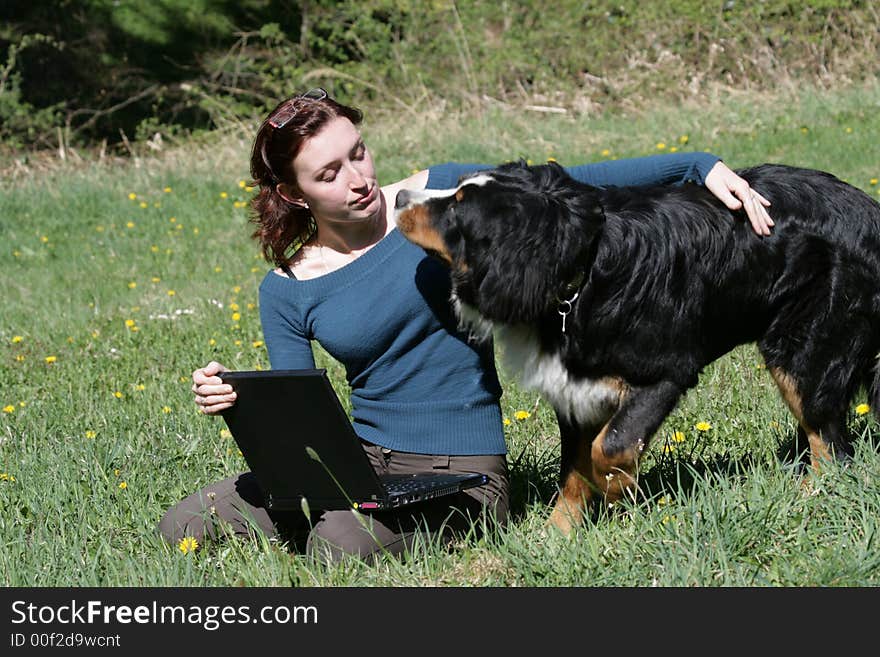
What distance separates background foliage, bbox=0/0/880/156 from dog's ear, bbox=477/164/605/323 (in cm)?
963

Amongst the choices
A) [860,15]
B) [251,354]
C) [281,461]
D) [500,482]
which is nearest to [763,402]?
[500,482]

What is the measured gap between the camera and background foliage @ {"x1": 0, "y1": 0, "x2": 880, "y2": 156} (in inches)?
499

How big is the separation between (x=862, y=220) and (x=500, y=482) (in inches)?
55.6

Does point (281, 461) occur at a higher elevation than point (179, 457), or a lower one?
higher

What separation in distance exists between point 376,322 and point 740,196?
1185 millimetres

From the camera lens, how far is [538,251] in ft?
9.70

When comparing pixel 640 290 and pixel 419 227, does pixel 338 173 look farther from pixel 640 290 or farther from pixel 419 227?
pixel 640 290

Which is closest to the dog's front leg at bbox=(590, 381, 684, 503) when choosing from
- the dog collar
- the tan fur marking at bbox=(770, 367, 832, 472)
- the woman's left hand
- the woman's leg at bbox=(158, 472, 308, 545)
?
the dog collar

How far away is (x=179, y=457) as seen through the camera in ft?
13.4

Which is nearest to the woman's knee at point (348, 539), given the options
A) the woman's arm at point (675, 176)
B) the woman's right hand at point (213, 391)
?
the woman's right hand at point (213, 391)

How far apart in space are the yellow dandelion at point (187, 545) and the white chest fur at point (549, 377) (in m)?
1.05

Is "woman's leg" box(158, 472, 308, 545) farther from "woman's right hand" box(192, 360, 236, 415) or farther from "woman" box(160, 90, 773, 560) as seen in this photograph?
"woman's right hand" box(192, 360, 236, 415)

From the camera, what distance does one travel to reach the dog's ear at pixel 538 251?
2.96m
